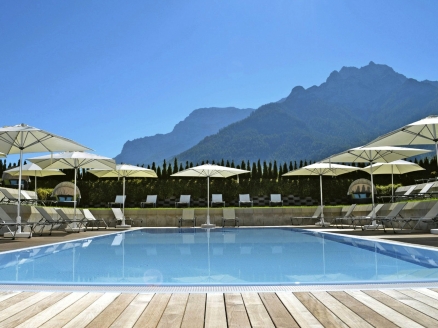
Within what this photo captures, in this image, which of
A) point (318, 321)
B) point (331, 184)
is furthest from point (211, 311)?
point (331, 184)

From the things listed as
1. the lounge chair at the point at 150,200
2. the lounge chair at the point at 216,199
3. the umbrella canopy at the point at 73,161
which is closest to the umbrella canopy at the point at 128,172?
the umbrella canopy at the point at 73,161

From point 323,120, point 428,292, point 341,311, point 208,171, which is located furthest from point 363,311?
point 323,120

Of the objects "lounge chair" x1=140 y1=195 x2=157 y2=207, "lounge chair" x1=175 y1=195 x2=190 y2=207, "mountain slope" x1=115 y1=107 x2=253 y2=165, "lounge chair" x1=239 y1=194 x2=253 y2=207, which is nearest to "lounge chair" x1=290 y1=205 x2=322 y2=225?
"lounge chair" x1=239 y1=194 x2=253 y2=207

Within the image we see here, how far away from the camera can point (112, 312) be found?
2689 millimetres

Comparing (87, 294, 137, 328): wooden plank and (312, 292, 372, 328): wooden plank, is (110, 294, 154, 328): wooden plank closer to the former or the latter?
(87, 294, 137, 328): wooden plank

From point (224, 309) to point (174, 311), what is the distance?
12.9 inches

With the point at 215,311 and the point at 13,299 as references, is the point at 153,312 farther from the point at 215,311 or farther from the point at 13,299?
the point at 13,299

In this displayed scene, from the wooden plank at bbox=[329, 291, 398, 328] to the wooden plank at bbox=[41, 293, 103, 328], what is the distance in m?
1.77

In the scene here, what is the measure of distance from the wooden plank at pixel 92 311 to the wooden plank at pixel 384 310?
5.84ft

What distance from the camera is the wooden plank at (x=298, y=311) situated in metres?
2.40

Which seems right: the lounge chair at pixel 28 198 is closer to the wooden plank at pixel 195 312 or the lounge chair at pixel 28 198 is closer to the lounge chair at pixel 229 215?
the lounge chair at pixel 229 215

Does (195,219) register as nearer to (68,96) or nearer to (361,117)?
(68,96)

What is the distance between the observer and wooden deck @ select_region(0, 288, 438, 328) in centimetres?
242

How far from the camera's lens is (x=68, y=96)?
166 feet
